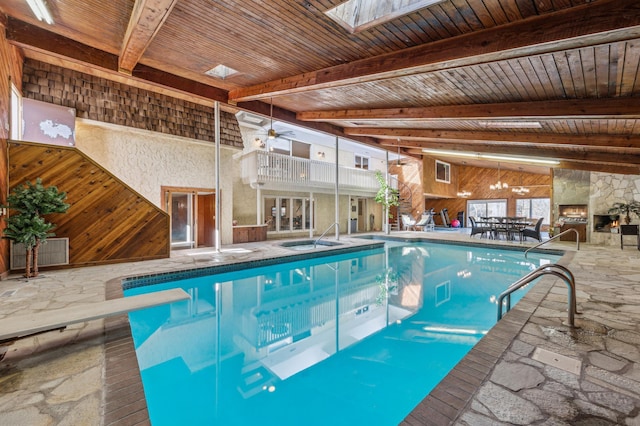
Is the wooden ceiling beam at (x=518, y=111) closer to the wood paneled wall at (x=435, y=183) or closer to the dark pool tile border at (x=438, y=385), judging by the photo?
A: the dark pool tile border at (x=438, y=385)

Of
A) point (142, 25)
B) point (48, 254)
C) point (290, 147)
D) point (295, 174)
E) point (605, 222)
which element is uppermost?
point (290, 147)

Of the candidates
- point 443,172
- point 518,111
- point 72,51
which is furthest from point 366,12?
point 443,172

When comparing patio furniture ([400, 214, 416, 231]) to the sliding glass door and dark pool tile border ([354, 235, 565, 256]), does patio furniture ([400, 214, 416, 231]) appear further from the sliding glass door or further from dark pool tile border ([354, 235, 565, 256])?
the sliding glass door

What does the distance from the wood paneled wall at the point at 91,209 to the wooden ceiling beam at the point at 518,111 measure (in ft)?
17.9

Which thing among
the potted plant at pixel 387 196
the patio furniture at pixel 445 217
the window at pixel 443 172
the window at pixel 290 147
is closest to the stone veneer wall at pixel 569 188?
the potted plant at pixel 387 196

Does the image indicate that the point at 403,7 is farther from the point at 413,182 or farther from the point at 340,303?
the point at 413,182

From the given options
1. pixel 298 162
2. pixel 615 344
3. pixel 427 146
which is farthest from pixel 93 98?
pixel 427 146

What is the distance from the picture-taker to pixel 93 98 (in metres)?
6.87

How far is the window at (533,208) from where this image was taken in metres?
16.8

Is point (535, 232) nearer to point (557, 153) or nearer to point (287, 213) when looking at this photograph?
point (557, 153)

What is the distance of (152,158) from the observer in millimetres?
8508

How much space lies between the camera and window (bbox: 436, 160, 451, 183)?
57.2 feet

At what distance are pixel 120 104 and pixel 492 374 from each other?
29.1 feet

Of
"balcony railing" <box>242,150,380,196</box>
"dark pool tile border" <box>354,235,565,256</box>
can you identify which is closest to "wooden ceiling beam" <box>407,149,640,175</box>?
"dark pool tile border" <box>354,235,565,256</box>
